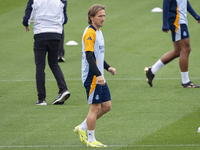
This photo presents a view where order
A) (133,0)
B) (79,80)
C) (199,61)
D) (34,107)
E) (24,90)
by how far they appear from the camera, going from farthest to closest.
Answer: (133,0)
(199,61)
(79,80)
(24,90)
(34,107)

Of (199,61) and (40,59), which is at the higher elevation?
(40,59)

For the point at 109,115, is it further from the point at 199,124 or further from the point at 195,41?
the point at 195,41

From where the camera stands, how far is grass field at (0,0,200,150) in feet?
18.1

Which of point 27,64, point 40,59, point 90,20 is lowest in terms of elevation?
point 27,64

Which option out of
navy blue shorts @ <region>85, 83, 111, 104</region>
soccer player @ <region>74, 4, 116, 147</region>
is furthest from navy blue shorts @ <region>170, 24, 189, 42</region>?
navy blue shorts @ <region>85, 83, 111, 104</region>

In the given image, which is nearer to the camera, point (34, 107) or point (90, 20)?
point (90, 20)

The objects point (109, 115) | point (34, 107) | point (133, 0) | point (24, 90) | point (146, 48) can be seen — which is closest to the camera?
point (109, 115)

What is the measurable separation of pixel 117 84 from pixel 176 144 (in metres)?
3.66

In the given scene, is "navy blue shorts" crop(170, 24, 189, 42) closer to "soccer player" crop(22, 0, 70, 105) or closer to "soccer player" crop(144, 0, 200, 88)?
"soccer player" crop(144, 0, 200, 88)

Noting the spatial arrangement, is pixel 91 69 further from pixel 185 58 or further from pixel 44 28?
pixel 185 58

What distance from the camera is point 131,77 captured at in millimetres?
9367

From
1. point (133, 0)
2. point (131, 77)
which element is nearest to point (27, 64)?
point (131, 77)

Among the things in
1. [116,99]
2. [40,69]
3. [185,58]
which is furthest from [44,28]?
[185,58]

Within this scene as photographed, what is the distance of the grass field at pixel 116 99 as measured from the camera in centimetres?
552
